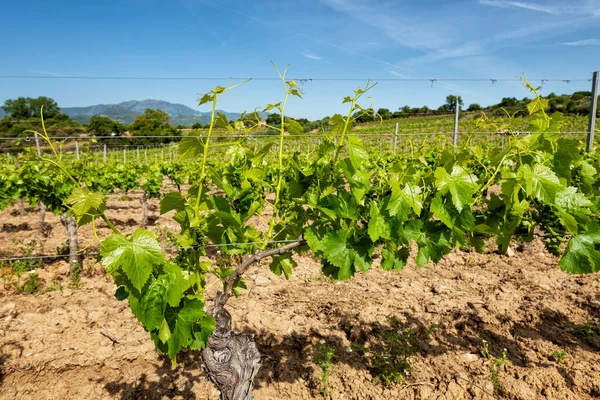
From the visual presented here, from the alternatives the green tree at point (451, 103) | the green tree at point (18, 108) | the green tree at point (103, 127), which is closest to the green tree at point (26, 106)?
the green tree at point (18, 108)

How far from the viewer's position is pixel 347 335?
339cm

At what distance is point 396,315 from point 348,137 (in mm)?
2509

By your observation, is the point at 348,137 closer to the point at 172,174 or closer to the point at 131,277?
the point at 131,277

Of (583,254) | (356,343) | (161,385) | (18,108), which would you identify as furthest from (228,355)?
(18,108)

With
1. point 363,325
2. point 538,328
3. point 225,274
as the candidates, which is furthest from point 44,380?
point 538,328

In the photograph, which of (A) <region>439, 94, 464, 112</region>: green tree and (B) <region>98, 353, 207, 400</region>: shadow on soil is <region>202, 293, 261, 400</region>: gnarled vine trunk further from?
(A) <region>439, 94, 464, 112</region>: green tree

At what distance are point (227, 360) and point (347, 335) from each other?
165 cm

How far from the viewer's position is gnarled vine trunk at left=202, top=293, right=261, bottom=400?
1995 mm

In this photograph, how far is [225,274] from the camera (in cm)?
196

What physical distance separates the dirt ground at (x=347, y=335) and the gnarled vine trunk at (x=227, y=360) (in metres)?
0.75

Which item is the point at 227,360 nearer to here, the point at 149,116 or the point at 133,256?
the point at 133,256

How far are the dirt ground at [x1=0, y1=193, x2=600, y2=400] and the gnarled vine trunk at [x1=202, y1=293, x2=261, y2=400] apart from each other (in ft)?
2.46

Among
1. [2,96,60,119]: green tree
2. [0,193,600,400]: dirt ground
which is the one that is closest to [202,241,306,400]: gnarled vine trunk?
[0,193,600,400]: dirt ground

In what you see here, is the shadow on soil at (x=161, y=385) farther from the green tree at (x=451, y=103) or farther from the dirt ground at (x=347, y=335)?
the green tree at (x=451, y=103)
